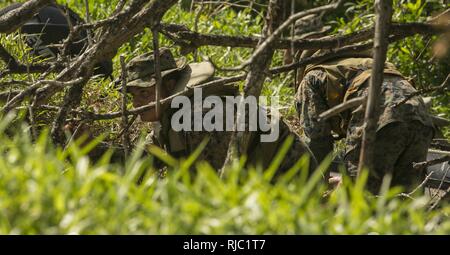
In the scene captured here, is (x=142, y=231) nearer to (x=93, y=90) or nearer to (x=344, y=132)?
(x=344, y=132)

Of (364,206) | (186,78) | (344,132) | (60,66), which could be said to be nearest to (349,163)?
(344,132)

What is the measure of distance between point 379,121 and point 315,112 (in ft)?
1.34

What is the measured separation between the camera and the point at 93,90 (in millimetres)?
6156

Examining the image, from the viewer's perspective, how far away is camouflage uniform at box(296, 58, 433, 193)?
17.4 ft

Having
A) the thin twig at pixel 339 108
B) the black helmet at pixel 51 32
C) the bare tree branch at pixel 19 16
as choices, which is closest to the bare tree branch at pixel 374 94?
the thin twig at pixel 339 108

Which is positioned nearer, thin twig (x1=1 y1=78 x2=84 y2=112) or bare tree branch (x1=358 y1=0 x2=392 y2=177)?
bare tree branch (x1=358 y1=0 x2=392 y2=177)

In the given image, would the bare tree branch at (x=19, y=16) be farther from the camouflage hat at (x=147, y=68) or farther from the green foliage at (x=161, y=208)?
the green foliage at (x=161, y=208)

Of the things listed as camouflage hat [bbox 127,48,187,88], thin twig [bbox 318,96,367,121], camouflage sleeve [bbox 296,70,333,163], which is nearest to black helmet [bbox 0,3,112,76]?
camouflage hat [bbox 127,48,187,88]

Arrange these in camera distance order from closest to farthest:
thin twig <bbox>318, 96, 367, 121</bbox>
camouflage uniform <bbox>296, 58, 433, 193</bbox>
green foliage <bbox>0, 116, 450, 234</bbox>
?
green foliage <bbox>0, 116, 450, 234</bbox>, thin twig <bbox>318, 96, 367, 121</bbox>, camouflage uniform <bbox>296, 58, 433, 193</bbox>

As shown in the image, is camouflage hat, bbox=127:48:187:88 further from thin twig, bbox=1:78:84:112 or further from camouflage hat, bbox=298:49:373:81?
thin twig, bbox=1:78:84:112
